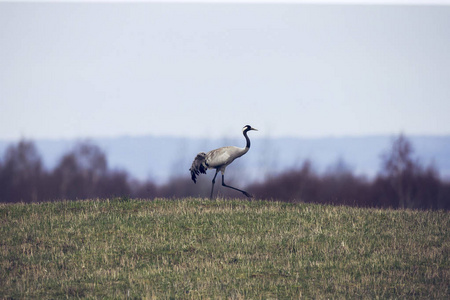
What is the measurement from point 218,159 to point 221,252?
812cm

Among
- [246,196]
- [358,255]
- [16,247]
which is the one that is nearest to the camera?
[358,255]

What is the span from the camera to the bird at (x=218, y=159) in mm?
21328

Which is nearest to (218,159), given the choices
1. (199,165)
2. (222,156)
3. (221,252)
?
(222,156)

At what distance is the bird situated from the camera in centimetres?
2133

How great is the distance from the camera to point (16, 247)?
14453 mm

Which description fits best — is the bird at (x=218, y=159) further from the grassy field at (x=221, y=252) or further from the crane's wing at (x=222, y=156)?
the grassy field at (x=221, y=252)

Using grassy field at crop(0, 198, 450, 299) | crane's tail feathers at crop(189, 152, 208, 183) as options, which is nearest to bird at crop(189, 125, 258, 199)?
crane's tail feathers at crop(189, 152, 208, 183)

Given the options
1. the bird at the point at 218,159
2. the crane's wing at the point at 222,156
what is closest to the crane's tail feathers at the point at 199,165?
the bird at the point at 218,159

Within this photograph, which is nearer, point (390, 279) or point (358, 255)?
point (390, 279)

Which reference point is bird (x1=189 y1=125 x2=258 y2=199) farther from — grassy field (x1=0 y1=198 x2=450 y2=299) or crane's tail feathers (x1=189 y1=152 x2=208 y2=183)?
grassy field (x1=0 y1=198 x2=450 y2=299)

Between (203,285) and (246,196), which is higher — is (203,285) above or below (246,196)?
below

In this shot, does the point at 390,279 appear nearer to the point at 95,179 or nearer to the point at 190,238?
the point at 190,238

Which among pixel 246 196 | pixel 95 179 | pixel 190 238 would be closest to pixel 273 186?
pixel 95 179

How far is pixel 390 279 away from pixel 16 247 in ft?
31.4
